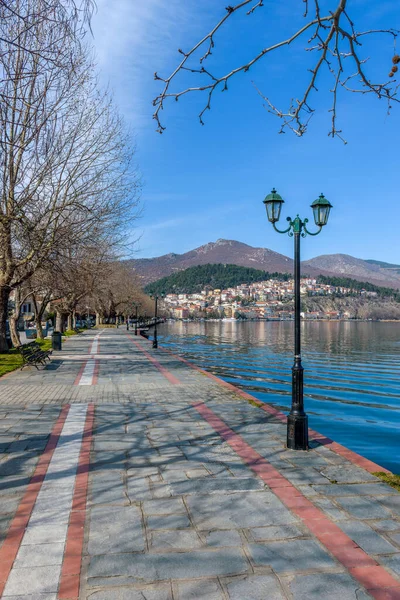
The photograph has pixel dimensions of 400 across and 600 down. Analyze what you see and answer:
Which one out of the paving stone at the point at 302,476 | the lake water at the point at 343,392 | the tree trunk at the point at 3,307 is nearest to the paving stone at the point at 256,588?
the paving stone at the point at 302,476

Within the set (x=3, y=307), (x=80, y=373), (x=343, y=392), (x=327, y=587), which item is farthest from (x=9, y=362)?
(x=327, y=587)

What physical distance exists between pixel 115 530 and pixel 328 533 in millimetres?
1769

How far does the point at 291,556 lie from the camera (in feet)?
11.5

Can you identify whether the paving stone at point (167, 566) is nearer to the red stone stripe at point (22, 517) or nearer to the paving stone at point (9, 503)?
the red stone stripe at point (22, 517)

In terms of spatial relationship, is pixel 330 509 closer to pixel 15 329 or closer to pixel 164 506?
pixel 164 506

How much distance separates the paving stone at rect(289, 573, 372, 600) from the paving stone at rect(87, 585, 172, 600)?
0.84 meters

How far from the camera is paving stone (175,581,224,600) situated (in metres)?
2.98

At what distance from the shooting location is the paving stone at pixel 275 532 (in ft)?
12.4

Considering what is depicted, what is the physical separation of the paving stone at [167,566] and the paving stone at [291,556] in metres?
0.15

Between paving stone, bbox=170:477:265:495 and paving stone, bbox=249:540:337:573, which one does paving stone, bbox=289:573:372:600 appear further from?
paving stone, bbox=170:477:265:495

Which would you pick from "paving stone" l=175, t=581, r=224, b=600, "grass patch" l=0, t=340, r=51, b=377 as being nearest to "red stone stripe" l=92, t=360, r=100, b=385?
"grass patch" l=0, t=340, r=51, b=377

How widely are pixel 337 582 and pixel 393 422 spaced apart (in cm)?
928

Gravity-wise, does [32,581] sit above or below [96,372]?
above

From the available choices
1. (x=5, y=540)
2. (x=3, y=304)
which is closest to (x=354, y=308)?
(x=3, y=304)
